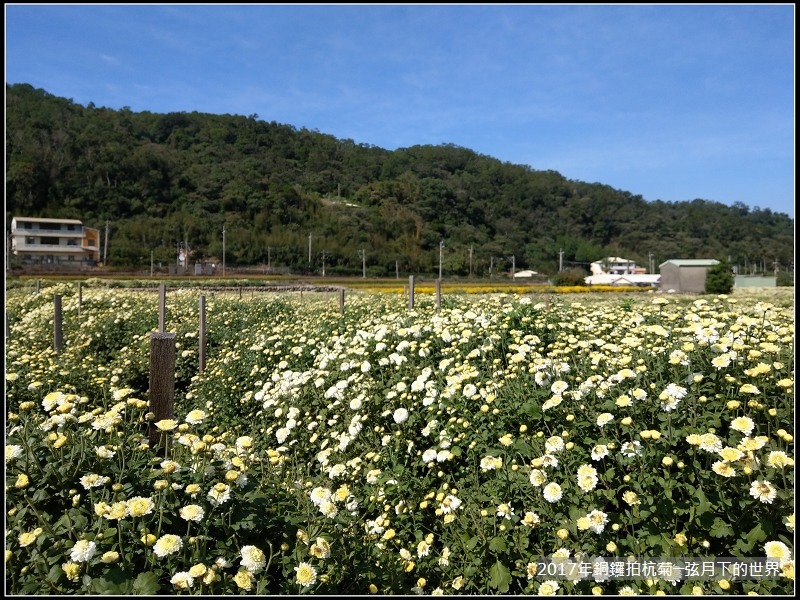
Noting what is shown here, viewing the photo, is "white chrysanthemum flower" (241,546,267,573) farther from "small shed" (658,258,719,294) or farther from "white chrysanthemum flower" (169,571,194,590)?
"small shed" (658,258,719,294)

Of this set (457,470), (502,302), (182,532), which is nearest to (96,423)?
(182,532)

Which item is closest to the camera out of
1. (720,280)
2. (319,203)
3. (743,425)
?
(743,425)

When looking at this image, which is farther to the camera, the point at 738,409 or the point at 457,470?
the point at 457,470

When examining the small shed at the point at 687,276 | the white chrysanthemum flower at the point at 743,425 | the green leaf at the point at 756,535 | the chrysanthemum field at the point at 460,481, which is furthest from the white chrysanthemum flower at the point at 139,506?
the small shed at the point at 687,276

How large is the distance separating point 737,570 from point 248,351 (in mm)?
6435

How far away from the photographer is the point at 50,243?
64.3m

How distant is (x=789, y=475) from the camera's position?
7.16ft

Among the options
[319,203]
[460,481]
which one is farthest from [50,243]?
[460,481]

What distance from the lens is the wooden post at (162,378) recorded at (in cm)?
337

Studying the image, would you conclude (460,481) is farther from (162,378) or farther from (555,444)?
(162,378)

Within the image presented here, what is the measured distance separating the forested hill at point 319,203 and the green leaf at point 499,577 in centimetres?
7017

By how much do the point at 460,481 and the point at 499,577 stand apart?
2.33ft

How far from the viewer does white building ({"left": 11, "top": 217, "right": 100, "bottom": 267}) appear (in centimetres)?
6159

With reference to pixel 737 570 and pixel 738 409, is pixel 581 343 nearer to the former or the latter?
pixel 738 409
